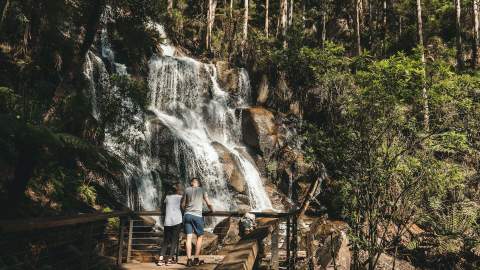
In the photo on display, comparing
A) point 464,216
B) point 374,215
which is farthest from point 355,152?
point 464,216

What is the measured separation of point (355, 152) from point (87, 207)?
23.2ft

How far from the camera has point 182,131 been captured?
19.8m

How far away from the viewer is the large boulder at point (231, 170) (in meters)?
17.7

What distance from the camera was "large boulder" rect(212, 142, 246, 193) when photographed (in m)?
17.7

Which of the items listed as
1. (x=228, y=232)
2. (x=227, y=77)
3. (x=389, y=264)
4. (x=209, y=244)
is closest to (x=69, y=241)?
(x=209, y=244)

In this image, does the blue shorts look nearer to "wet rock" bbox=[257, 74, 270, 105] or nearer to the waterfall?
the waterfall

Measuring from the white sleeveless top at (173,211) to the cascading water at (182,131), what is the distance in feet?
17.5

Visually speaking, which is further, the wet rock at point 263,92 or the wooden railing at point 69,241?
the wet rock at point 263,92

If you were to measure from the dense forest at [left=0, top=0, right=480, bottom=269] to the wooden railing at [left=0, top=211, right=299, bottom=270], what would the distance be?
931 mm

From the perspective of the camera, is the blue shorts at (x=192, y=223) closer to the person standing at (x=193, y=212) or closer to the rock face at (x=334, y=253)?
the person standing at (x=193, y=212)

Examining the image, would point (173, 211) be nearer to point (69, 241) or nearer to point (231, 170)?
point (69, 241)

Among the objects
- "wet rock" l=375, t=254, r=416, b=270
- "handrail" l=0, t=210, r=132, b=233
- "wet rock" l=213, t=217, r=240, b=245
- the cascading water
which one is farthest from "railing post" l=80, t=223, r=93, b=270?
"wet rock" l=375, t=254, r=416, b=270

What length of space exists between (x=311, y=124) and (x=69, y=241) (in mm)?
7848

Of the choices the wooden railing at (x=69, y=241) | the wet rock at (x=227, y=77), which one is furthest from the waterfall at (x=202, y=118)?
the wooden railing at (x=69, y=241)
